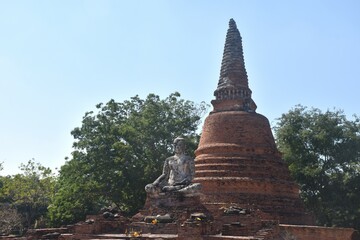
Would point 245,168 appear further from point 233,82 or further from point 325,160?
point 325,160

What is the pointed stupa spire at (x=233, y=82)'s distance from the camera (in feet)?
86.9

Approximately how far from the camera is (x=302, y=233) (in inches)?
811

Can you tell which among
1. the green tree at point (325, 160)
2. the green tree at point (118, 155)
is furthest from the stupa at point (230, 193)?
the green tree at point (325, 160)

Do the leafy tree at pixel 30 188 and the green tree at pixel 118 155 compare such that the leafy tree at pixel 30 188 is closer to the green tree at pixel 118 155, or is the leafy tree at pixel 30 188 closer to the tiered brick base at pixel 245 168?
the green tree at pixel 118 155

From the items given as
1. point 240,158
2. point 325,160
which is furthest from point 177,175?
point 325,160

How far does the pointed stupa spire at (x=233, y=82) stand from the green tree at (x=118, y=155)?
21.1 ft

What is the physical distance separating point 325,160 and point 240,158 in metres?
14.6

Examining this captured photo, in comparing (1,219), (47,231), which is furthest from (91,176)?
(47,231)

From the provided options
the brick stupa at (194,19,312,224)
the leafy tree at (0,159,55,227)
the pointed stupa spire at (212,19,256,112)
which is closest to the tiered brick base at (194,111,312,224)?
the brick stupa at (194,19,312,224)

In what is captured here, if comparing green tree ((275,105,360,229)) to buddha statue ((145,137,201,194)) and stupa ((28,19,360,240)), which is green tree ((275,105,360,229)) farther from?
buddha statue ((145,137,201,194))

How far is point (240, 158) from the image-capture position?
2386cm

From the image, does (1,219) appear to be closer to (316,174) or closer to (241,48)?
(241,48)

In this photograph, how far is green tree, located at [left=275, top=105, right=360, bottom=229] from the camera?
110 ft

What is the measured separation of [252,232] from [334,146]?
22.8 metres
